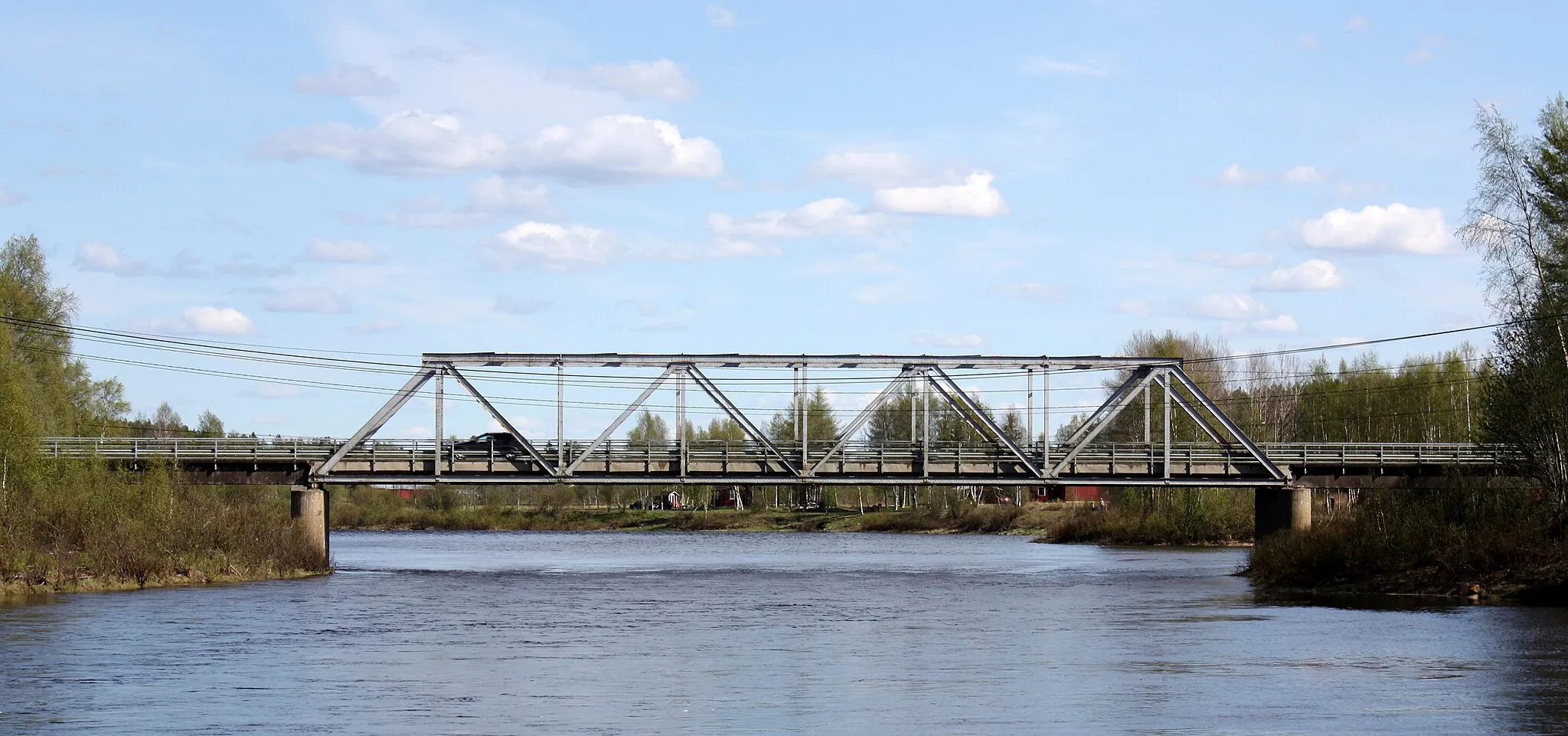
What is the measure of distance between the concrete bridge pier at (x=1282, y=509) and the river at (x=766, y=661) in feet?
28.8

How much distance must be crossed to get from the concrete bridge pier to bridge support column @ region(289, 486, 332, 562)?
3879 centimetres

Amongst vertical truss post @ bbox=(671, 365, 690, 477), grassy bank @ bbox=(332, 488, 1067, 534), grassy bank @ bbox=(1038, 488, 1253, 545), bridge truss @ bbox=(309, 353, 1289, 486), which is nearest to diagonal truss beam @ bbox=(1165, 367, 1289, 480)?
bridge truss @ bbox=(309, 353, 1289, 486)

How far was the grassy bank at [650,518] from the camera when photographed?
134 m

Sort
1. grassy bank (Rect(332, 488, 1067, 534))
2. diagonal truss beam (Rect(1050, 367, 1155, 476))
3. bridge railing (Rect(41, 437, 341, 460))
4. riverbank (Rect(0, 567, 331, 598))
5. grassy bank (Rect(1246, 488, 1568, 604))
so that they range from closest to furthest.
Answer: grassy bank (Rect(1246, 488, 1568, 604)), riverbank (Rect(0, 567, 331, 598)), bridge railing (Rect(41, 437, 341, 460)), diagonal truss beam (Rect(1050, 367, 1155, 476)), grassy bank (Rect(332, 488, 1067, 534))

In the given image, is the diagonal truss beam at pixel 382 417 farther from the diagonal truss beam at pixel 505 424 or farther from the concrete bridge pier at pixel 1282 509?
the concrete bridge pier at pixel 1282 509

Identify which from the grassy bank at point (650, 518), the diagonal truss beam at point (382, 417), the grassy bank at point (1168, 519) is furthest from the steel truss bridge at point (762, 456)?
the grassy bank at point (650, 518)

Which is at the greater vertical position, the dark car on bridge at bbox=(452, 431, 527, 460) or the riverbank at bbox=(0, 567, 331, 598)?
the dark car on bridge at bbox=(452, 431, 527, 460)

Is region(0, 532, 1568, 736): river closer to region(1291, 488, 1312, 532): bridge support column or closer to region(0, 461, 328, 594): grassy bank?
region(0, 461, 328, 594): grassy bank

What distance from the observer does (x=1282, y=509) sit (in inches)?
2729

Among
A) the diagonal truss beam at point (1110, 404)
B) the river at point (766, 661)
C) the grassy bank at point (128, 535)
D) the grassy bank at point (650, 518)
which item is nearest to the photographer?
the river at point (766, 661)

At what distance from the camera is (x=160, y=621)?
4194 centimetres

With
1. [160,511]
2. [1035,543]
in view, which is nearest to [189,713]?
[160,511]

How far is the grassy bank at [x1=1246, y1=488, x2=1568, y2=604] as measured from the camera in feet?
156

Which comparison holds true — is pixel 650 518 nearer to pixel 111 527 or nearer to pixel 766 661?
pixel 111 527
